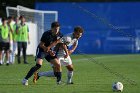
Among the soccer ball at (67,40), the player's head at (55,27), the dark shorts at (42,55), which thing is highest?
the player's head at (55,27)

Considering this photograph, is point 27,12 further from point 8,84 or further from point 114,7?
point 8,84

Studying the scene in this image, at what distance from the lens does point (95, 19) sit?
144 feet

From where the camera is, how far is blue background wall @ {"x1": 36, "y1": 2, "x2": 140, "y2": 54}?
43.8m

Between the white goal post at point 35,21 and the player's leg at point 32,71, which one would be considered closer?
the player's leg at point 32,71

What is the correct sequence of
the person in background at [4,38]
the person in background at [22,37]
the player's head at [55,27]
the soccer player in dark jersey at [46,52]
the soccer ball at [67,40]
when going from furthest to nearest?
1. the person in background at [22,37]
2. the person in background at [4,38]
3. the soccer ball at [67,40]
4. the soccer player in dark jersey at [46,52]
5. the player's head at [55,27]

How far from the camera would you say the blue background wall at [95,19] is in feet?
144

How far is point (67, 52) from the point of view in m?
18.3

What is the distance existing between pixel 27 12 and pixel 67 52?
883 inches

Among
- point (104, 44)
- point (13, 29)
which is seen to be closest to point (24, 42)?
point (13, 29)

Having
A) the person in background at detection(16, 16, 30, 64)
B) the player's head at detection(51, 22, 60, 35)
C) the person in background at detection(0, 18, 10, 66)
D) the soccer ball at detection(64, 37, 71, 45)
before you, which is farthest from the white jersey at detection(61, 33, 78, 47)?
the person in background at detection(16, 16, 30, 64)

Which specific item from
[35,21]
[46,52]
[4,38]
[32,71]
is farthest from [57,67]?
[35,21]

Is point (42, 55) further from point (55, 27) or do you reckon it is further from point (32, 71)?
point (55, 27)

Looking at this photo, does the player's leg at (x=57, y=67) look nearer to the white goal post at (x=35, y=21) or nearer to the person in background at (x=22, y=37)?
the person in background at (x=22, y=37)

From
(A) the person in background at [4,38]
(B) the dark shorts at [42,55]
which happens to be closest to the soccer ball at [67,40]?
(B) the dark shorts at [42,55]
